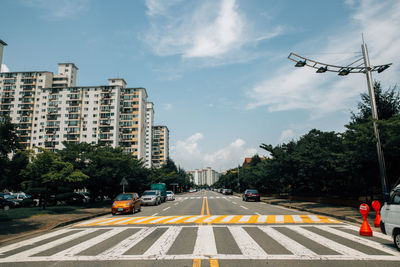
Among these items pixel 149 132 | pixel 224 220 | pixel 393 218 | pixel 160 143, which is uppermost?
pixel 149 132

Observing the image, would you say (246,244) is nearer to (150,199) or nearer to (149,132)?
(150,199)

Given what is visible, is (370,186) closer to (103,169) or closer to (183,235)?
(183,235)

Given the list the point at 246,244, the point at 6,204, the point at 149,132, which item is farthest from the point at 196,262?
the point at 149,132

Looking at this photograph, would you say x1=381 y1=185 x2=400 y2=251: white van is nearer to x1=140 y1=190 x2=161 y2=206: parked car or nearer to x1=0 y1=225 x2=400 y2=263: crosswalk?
x1=0 y1=225 x2=400 y2=263: crosswalk

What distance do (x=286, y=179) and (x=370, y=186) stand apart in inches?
399

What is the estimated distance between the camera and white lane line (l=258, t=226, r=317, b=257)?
6301mm

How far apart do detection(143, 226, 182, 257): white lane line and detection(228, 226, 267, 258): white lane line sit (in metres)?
1.97

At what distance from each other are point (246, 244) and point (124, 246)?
346cm

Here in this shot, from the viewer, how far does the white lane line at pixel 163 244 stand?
6.50 m

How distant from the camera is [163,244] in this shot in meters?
7.43

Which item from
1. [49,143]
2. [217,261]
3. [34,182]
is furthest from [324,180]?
[49,143]

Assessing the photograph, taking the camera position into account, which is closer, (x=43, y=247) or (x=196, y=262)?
(x=196, y=262)

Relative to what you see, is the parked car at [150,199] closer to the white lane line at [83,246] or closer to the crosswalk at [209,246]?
the crosswalk at [209,246]

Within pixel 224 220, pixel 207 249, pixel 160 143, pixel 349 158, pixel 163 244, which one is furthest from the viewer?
pixel 160 143
